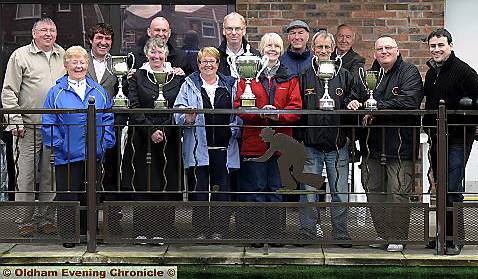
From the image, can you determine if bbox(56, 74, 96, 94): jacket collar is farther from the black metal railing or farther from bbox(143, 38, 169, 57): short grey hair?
bbox(143, 38, 169, 57): short grey hair

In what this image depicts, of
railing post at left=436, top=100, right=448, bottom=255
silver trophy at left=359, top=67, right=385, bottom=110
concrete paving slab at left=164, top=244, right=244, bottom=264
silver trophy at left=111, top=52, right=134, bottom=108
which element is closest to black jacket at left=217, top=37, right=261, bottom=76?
silver trophy at left=111, top=52, right=134, bottom=108

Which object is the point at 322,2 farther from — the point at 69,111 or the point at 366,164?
the point at 69,111

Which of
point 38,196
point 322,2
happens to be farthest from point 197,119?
point 322,2

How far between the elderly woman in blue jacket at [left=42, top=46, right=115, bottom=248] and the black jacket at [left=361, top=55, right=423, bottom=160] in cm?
225

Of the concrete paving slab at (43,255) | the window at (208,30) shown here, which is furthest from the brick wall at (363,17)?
the concrete paving slab at (43,255)

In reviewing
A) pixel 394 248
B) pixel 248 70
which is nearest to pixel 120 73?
pixel 248 70

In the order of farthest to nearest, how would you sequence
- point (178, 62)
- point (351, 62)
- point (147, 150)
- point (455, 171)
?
1. point (351, 62)
2. point (178, 62)
3. point (147, 150)
4. point (455, 171)

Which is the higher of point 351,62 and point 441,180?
point 351,62

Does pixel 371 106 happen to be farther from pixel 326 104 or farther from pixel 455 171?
pixel 455 171

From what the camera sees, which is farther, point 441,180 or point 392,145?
Result: point 392,145

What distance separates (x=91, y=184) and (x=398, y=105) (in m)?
2.61

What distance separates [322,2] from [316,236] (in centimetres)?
345

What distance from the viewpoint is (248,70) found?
755 cm

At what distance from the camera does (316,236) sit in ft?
25.4
